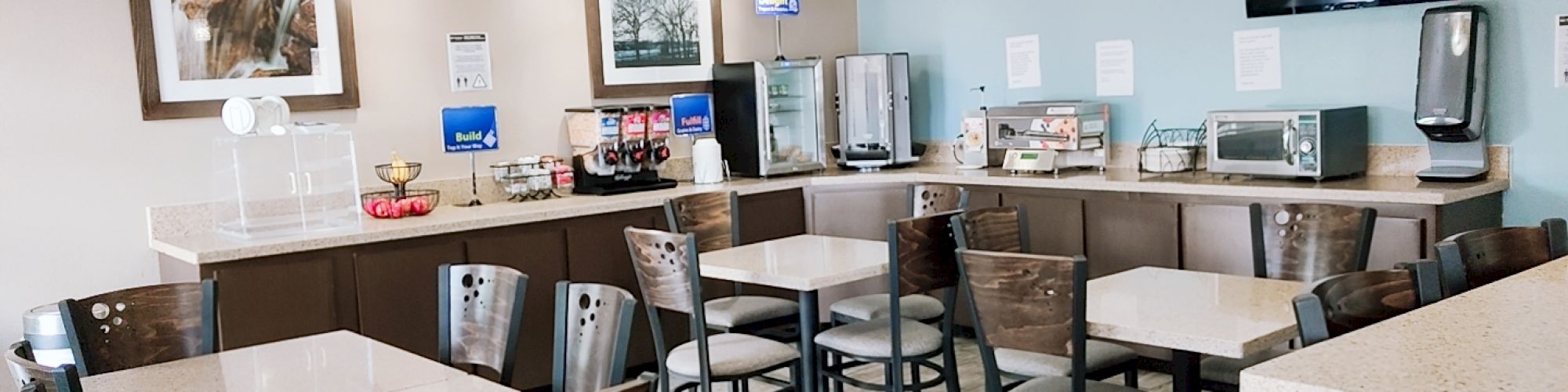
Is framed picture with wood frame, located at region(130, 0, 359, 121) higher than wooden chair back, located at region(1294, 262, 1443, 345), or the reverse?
framed picture with wood frame, located at region(130, 0, 359, 121)

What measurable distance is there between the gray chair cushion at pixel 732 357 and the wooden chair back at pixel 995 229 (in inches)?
24.5

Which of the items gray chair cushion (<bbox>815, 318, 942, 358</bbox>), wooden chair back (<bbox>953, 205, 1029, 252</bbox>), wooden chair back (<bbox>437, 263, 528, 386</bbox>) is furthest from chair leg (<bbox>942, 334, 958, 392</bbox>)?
wooden chair back (<bbox>437, 263, 528, 386</bbox>)

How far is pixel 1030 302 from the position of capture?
113 inches

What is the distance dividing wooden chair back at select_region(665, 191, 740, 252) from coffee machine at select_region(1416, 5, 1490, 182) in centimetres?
238

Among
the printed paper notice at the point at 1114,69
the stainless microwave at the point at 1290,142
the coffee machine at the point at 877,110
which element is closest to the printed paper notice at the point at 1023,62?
the printed paper notice at the point at 1114,69

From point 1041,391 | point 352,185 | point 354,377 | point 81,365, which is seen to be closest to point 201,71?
point 352,185

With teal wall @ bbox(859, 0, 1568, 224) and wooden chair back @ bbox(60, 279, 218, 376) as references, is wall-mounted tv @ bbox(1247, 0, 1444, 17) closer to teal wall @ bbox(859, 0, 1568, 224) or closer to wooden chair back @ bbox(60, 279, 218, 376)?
teal wall @ bbox(859, 0, 1568, 224)

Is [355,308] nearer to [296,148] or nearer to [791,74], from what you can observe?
[296,148]

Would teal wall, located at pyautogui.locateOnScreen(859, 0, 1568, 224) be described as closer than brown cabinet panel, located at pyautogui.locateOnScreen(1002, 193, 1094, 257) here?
Yes

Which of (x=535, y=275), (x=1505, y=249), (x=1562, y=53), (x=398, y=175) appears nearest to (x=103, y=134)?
(x=398, y=175)

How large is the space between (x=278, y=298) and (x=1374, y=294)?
3314mm

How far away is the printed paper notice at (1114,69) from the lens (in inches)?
221

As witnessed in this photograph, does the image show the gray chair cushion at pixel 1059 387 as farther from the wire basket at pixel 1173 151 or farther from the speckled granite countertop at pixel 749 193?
the wire basket at pixel 1173 151

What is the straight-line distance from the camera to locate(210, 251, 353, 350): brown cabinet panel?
4.19 metres
